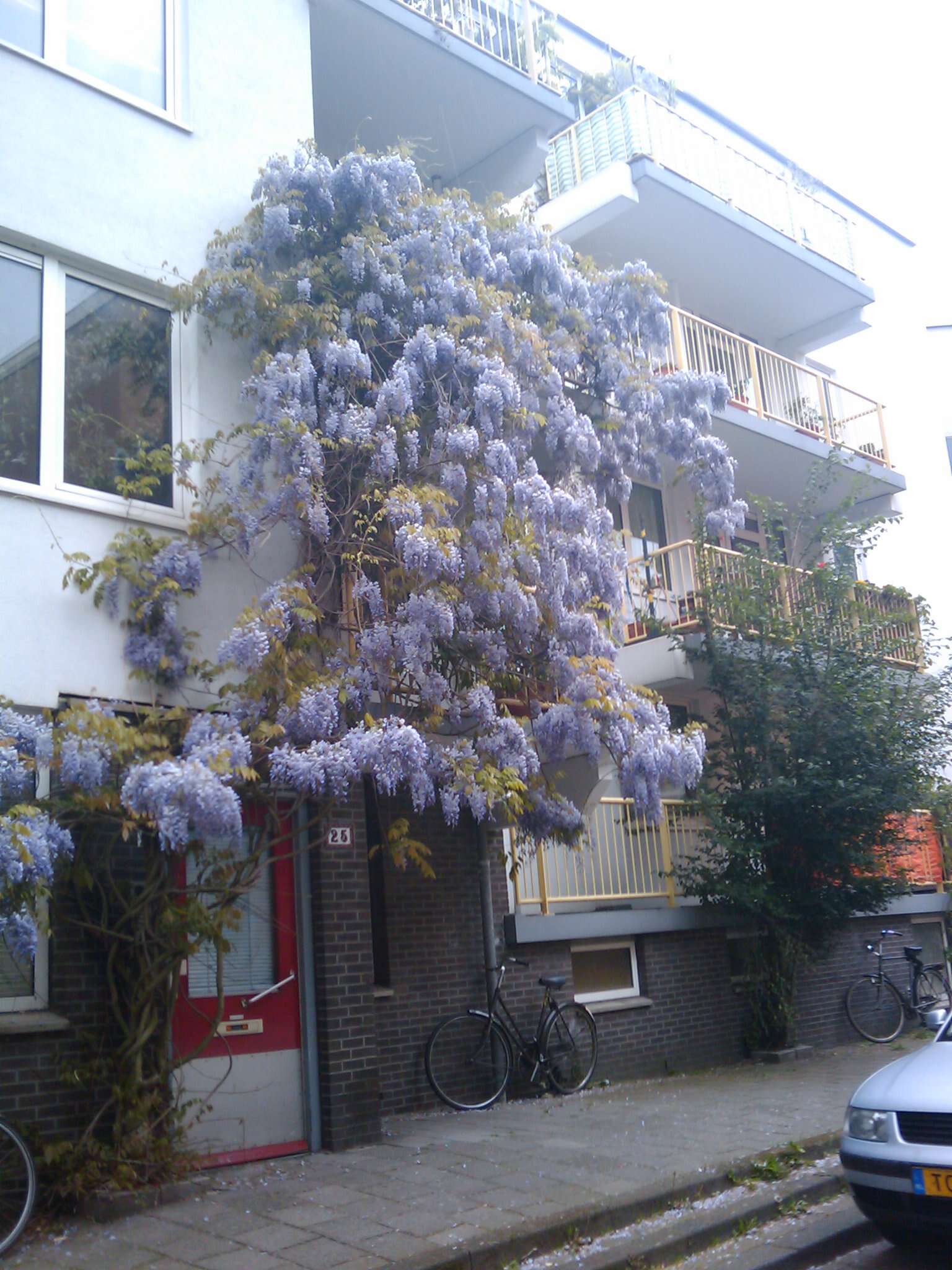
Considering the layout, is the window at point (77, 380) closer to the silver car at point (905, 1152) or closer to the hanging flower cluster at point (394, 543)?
the hanging flower cluster at point (394, 543)

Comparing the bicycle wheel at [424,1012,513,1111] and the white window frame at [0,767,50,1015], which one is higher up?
the white window frame at [0,767,50,1015]

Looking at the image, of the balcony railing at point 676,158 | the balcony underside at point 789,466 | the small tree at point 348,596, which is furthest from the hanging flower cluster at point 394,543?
the balcony railing at point 676,158

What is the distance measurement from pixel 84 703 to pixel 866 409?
49.3 feet

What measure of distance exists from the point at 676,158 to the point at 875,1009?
11.3m

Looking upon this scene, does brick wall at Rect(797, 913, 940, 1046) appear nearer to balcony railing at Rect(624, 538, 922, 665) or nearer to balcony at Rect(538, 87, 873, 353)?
balcony railing at Rect(624, 538, 922, 665)

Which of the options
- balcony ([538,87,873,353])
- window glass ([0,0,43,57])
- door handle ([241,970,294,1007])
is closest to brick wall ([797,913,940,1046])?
door handle ([241,970,294,1007])

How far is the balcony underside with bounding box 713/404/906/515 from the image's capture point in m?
15.6

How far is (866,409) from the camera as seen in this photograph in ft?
61.9

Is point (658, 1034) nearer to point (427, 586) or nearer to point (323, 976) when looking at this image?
point (323, 976)

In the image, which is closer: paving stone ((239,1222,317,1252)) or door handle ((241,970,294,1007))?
paving stone ((239,1222,317,1252))

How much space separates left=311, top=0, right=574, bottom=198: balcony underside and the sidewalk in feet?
28.8

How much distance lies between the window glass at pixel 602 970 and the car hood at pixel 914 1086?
17.3 ft

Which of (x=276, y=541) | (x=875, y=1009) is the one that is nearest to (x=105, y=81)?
(x=276, y=541)

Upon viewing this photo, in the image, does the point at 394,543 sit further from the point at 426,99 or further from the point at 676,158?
the point at 676,158
